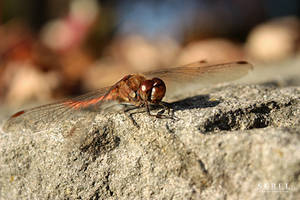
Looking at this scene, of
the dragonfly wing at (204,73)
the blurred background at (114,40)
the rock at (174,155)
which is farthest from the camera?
the blurred background at (114,40)

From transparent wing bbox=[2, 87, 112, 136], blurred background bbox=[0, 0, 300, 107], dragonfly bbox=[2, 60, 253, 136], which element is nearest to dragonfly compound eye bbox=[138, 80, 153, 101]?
dragonfly bbox=[2, 60, 253, 136]

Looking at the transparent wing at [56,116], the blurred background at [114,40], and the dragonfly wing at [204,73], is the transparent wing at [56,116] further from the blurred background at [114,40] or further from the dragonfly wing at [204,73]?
the blurred background at [114,40]

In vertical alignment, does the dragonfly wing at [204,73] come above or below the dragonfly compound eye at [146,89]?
above

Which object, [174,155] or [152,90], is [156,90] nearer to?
[152,90]

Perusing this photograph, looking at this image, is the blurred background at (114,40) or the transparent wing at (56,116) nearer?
the transparent wing at (56,116)

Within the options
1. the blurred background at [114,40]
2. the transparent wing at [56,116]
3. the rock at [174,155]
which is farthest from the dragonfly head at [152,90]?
the blurred background at [114,40]

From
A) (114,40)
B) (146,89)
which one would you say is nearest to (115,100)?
(146,89)

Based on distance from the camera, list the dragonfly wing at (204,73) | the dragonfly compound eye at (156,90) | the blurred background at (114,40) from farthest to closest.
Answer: the blurred background at (114,40), the dragonfly wing at (204,73), the dragonfly compound eye at (156,90)
